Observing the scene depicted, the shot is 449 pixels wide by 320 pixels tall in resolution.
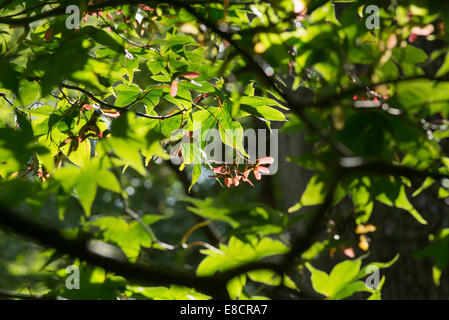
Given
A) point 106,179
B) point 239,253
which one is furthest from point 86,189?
point 239,253

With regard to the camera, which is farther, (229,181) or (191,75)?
(229,181)

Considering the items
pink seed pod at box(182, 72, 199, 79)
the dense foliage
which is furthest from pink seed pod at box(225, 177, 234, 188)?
pink seed pod at box(182, 72, 199, 79)

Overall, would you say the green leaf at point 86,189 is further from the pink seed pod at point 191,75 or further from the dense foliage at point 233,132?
the pink seed pod at point 191,75

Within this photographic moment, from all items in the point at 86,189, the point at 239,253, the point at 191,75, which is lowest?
the point at 239,253

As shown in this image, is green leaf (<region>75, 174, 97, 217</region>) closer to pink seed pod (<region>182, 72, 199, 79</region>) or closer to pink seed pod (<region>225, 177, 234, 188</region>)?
pink seed pod (<region>182, 72, 199, 79</region>)

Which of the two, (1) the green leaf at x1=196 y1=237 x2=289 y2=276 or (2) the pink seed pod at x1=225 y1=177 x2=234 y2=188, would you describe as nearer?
(1) the green leaf at x1=196 y1=237 x2=289 y2=276

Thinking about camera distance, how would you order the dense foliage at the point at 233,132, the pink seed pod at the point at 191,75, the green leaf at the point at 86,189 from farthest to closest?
the pink seed pod at the point at 191,75 → the green leaf at the point at 86,189 → the dense foliage at the point at 233,132

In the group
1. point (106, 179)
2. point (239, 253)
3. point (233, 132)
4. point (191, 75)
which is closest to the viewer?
point (106, 179)

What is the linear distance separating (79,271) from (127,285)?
0.15m

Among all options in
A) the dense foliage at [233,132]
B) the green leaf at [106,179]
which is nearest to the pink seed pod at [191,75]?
the dense foliage at [233,132]

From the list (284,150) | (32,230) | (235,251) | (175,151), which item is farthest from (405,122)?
(284,150)

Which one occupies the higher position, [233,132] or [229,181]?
[233,132]

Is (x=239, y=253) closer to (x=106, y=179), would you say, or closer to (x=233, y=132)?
(x=106, y=179)

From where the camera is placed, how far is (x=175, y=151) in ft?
4.08
